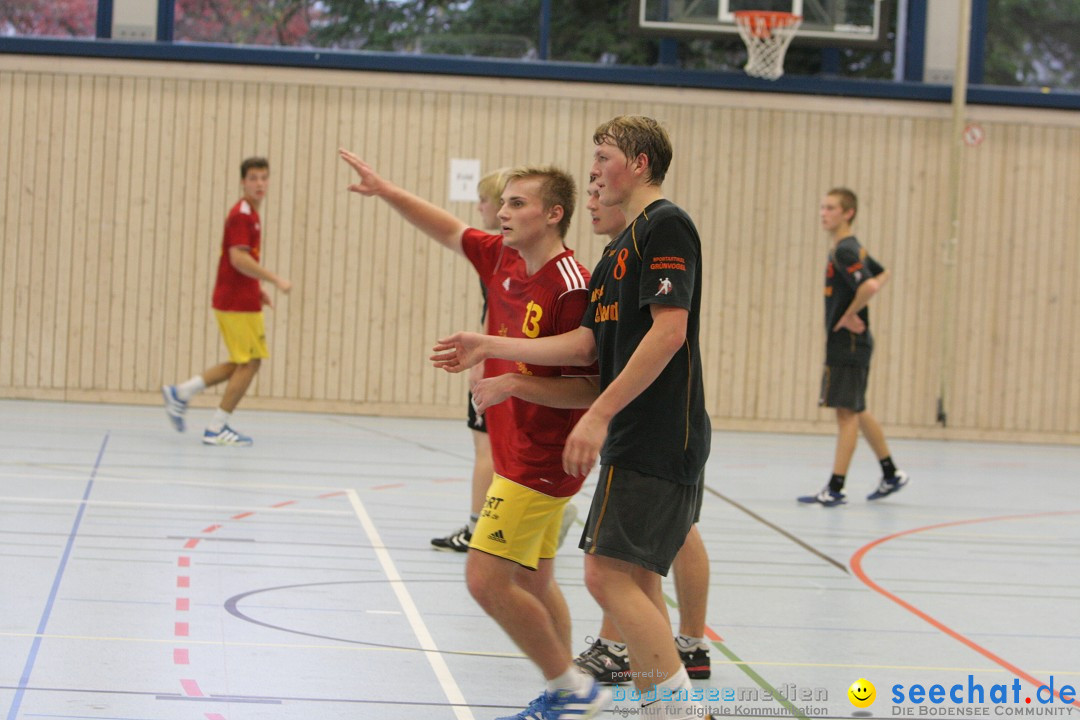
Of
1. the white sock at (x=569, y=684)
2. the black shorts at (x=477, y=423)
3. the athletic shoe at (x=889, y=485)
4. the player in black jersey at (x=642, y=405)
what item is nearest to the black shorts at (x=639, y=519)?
the player in black jersey at (x=642, y=405)

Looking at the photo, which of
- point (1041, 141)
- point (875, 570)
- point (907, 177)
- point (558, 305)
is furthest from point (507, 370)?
point (1041, 141)

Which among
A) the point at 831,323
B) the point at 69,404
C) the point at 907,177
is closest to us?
the point at 831,323

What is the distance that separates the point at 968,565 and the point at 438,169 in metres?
7.11

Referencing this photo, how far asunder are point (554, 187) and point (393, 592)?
1.88 m

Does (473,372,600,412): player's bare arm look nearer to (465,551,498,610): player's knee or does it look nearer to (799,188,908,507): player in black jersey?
(465,551,498,610): player's knee

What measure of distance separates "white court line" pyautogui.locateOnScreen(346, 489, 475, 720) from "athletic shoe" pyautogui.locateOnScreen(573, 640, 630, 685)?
40 cm

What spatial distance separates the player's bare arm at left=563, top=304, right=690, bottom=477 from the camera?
2.72 metres

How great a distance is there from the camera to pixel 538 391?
121 inches

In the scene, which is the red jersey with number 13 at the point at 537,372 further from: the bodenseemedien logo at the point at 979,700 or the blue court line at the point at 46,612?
the blue court line at the point at 46,612

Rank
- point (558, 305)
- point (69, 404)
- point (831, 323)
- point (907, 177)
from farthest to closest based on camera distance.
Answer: point (907, 177)
point (69, 404)
point (831, 323)
point (558, 305)

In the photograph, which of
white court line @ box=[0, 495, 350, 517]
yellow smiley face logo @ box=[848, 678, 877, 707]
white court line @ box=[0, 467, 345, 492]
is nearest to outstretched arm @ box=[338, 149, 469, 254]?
yellow smiley face logo @ box=[848, 678, 877, 707]

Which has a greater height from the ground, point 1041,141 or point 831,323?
point 1041,141

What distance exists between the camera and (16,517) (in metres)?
5.52

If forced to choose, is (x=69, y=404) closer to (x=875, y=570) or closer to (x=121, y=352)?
(x=121, y=352)
